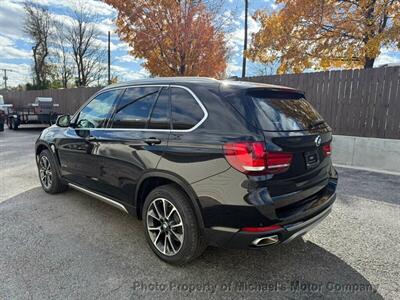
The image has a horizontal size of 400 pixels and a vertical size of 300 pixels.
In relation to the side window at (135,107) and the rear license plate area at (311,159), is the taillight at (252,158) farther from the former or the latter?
the side window at (135,107)

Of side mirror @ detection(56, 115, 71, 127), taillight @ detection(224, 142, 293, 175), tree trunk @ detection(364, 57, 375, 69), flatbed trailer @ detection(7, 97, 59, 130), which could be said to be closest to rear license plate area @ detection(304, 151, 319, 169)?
taillight @ detection(224, 142, 293, 175)

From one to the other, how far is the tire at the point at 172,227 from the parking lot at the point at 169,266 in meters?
0.14

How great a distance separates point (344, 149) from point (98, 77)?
33792mm

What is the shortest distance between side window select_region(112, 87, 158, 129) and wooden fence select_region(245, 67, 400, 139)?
6.40 m

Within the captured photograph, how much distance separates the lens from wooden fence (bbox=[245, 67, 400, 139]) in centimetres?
668

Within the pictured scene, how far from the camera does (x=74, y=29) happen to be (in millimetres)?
29875

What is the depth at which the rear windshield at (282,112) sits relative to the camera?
2.26 m

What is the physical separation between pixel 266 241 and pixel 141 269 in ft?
4.01

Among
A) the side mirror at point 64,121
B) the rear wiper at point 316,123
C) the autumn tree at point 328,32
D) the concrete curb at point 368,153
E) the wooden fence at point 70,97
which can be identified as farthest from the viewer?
the wooden fence at point 70,97

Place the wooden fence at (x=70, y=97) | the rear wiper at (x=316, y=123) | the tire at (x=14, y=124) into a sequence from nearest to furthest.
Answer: the rear wiper at (x=316, y=123) < the tire at (x=14, y=124) < the wooden fence at (x=70, y=97)

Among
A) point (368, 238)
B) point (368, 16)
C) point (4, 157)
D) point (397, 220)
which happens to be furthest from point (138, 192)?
point (368, 16)

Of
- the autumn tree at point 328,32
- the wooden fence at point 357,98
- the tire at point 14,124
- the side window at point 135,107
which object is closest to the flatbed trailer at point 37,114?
the tire at point 14,124

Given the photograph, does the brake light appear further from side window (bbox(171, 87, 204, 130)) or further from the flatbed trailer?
the flatbed trailer

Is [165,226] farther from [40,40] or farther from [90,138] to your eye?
[40,40]
